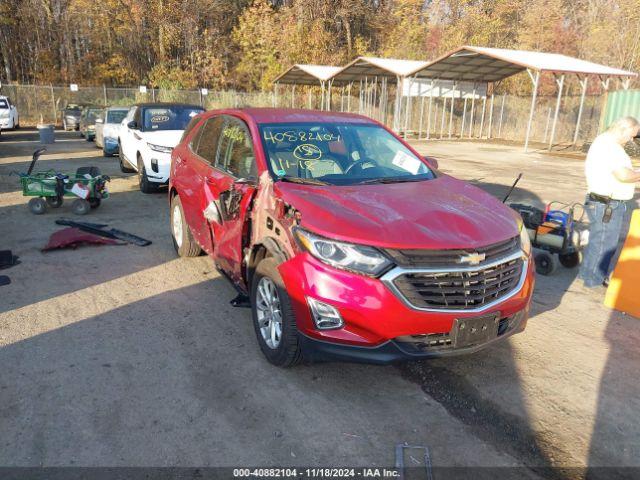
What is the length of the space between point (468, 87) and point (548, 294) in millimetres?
26824

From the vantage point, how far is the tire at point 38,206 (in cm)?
851

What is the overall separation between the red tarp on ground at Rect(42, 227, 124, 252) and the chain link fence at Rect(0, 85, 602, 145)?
74.7ft

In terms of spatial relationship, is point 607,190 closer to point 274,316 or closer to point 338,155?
point 338,155

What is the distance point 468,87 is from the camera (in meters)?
29.7

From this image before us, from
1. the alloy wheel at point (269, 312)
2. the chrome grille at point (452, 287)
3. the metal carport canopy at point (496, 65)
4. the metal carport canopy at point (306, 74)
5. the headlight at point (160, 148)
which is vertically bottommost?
the alloy wheel at point (269, 312)

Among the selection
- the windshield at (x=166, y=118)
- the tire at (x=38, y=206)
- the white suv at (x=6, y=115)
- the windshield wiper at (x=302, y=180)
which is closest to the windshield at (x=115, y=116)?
the windshield at (x=166, y=118)

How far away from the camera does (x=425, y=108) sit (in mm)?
29969

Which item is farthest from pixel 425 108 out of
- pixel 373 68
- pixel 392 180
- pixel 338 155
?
pixel 392 180

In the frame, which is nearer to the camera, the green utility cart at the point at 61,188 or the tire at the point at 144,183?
the green utility cart at the point at 61,188

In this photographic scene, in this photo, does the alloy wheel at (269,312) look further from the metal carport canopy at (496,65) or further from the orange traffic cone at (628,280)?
the metal carport canopy at (496,65)

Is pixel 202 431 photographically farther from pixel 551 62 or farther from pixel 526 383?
pixel 551 62

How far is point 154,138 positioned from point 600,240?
26.8 ft

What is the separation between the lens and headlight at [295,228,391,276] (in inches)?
123

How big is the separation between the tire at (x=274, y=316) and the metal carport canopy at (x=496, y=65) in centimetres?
2025
